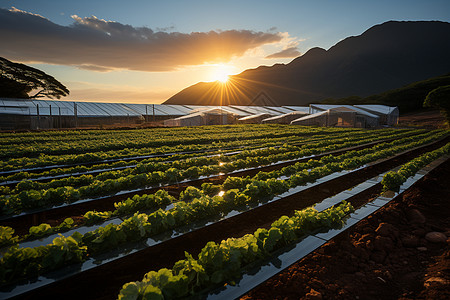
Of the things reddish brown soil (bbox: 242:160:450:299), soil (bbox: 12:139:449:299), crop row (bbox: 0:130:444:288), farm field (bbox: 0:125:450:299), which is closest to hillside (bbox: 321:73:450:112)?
farm field (bbox: 0:125:450:299)

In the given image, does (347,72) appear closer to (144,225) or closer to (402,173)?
(402,173)

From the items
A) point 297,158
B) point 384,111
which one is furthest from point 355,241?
point 384,111

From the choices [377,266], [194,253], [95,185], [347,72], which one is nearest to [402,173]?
[377,266]

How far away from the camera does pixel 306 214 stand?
436 cm

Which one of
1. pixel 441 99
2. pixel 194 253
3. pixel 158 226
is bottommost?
pixel 194 253

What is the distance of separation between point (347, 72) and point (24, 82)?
140 meters

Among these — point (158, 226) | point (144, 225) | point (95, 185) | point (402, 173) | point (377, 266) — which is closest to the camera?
point (377, 266)

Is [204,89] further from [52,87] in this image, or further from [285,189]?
[285,189]

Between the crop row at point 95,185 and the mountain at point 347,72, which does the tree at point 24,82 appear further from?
the mountain at point 347,72

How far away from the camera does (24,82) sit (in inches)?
1820

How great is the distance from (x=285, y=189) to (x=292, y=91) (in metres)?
129

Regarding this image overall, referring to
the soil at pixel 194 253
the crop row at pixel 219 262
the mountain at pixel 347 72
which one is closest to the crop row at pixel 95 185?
the soil at pixel 194 253

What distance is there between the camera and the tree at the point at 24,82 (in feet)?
142

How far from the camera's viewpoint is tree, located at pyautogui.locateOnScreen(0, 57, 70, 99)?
142 feet
